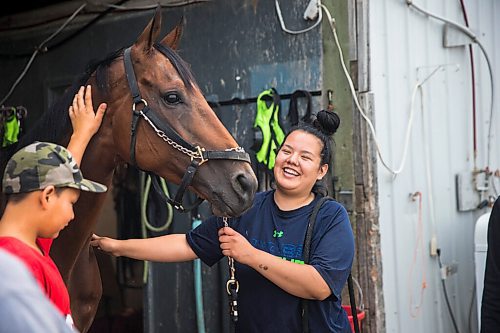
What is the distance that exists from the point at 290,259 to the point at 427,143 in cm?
231

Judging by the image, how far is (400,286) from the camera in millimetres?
4000

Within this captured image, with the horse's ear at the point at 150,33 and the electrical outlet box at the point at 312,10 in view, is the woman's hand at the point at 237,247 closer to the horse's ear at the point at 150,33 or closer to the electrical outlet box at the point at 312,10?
the horse's ear at the point at 150,33

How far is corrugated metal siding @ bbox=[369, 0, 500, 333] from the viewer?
391cm

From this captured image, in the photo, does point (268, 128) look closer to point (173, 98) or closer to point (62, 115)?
point (173, 98)

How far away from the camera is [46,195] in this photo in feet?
5.52

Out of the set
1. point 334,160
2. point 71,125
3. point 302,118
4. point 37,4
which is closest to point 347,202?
point 334,160

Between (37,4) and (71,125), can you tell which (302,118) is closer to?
(71,125)

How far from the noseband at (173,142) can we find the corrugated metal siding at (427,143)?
1.67m

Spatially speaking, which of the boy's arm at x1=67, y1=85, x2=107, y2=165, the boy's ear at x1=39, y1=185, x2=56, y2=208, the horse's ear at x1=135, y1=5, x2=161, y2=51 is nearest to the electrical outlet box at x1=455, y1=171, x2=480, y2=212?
the horse's ear at x1=135, y1=5, x2=161, y2=51

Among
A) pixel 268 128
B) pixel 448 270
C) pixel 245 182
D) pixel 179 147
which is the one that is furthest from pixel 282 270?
pixel 448 270

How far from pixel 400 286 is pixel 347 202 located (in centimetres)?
71

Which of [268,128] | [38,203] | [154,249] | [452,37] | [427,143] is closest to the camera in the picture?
[38,203]

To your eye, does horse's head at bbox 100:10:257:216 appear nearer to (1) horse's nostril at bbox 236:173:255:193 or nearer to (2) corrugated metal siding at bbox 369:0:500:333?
(1) horse's nostril at bbox 236:173:255:193

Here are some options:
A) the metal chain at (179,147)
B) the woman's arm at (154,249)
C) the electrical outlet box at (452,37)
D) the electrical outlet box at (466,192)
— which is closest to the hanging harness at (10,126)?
the woman's arm at (154,249)
